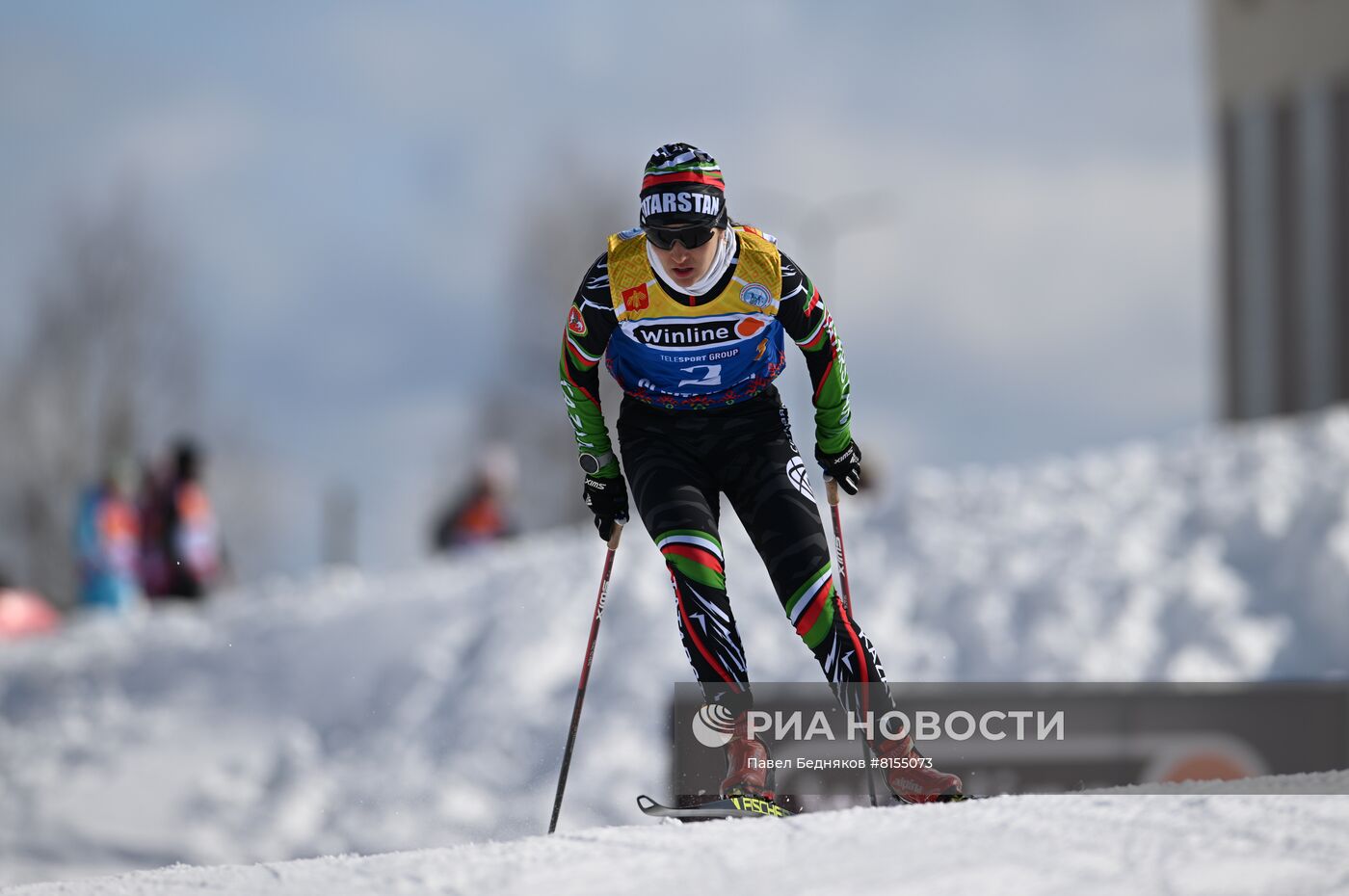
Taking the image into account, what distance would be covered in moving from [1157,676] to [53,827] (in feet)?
28.8

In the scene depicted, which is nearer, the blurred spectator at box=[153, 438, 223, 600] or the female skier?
the female skier

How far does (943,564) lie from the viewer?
13.1 meters

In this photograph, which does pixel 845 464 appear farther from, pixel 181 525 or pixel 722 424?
pixel 181 525

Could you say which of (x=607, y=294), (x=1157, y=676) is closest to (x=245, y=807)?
(x=1157, y=676)

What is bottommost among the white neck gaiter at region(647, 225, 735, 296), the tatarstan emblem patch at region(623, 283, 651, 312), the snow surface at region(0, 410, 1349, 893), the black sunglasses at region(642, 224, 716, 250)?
the snow surface at region(0, 410, 1349, 893)

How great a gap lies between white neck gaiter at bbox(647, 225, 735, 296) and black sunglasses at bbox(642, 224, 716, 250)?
0.09m

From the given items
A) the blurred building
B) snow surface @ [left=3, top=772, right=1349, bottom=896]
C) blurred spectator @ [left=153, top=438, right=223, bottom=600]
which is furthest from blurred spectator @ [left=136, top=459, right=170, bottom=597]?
the blurred building

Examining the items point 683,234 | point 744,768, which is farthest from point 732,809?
point 683,234

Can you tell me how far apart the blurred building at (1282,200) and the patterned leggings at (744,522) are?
29.8m

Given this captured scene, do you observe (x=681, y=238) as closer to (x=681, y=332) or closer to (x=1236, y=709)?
(x=681, y=332)

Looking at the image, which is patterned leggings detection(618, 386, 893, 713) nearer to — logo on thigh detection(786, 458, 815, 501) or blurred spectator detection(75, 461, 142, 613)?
logo on thigh detection(786, 458, 815, 501)

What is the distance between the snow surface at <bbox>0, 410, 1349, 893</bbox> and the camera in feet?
36.9

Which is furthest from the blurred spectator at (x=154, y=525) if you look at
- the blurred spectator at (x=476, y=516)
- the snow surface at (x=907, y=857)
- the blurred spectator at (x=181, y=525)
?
the snow surface at (x=907, y=857)

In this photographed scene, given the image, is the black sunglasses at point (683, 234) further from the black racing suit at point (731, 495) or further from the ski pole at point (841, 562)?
the ski pole at point (841, 562)
